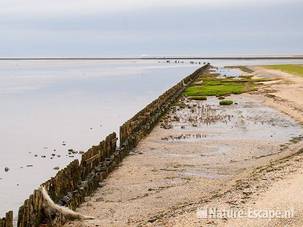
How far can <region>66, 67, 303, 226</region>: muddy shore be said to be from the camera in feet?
54.7

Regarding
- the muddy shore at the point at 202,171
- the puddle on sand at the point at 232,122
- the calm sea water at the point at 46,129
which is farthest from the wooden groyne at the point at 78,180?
the puddle on sand at the point at 232,122

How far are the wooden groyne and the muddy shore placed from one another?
17.0 inches

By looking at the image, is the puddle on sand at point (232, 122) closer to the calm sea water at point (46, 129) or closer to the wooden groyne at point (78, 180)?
the wooden groyne at point (78, 180)

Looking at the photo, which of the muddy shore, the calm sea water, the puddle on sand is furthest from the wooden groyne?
the puddle on sand

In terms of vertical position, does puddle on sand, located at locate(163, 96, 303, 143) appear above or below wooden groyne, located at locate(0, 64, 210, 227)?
above

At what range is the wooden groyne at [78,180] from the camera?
15945 millimetres

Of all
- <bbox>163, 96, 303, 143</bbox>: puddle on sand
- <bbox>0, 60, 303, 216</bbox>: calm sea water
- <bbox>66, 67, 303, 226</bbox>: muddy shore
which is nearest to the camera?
<bbox>66, 67, 303, 226</bbox>: muddy shore

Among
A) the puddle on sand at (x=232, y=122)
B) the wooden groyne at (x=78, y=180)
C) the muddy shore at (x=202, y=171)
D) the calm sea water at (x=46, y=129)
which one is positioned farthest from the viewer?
the puddle on sand at (x=232, y=122)

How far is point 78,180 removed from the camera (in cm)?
2122

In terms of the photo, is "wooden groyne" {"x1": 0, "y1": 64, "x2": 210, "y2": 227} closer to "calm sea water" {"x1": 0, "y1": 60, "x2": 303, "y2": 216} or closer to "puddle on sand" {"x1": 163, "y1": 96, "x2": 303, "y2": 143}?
"calm sea water" {"x1": 0, "y1": 60, "x2": 303, "y2": 216}

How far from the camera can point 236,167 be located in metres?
24.1

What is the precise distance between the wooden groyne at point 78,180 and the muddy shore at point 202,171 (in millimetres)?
432

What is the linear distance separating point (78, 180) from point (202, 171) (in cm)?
558

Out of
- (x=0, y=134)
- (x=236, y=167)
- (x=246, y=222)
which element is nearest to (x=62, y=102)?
(x=0, y=134)
